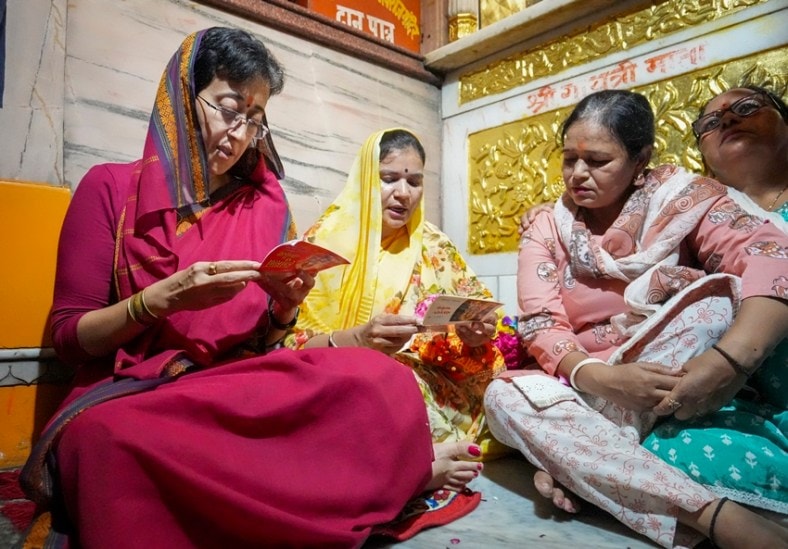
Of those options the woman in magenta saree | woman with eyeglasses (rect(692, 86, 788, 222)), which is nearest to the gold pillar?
woman with eyeglasses (rect(692, 86, 788, 222))

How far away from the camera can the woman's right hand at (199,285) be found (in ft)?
4.13

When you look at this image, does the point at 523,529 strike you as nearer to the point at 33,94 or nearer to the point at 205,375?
the point at 205,375

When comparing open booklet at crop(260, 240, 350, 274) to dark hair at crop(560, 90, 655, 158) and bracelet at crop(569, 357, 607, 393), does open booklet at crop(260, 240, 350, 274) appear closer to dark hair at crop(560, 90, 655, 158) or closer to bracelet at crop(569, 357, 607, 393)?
bracelet at crop(569, 357, 607, 393)

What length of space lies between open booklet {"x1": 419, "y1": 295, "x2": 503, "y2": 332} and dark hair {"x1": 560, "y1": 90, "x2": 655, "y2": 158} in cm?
81

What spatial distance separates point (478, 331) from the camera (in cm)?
188

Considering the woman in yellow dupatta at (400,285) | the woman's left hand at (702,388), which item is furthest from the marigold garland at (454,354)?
the woman's left hand at (702,388)

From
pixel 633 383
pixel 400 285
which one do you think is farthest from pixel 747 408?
pixel 400 285

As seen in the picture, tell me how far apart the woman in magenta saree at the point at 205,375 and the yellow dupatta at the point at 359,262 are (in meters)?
0.31

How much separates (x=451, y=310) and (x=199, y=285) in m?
0.72

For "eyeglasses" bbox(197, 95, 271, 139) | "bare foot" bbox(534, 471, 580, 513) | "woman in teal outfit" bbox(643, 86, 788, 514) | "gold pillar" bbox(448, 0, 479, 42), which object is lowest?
"bare foot" bbox(534, 471, 580, 513)

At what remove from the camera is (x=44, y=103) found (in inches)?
76.0

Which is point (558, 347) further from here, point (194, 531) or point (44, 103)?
point (44, 103)

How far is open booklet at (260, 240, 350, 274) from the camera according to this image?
128 centimetres

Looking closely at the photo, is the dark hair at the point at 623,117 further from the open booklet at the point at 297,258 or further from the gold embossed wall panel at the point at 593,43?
the open booklet at the point at 297,258
